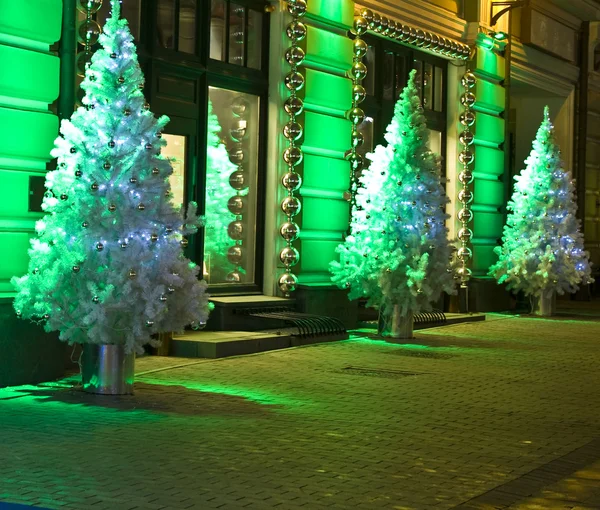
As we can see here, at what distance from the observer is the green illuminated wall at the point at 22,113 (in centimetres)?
1182

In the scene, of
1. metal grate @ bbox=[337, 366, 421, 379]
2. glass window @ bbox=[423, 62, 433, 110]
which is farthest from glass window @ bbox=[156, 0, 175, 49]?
glass window @ bbox=[423, 62, 433, 110]

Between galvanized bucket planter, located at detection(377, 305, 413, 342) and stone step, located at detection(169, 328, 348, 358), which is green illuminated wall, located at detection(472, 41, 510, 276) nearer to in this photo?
galvanized bucket planter, located at detection(377, 305, 413, 342)

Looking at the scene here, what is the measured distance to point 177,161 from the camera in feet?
52.5

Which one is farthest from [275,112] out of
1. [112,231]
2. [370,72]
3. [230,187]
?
[112,231]

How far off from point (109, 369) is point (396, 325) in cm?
697

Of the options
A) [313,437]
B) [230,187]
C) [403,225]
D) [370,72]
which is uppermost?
[370,72]

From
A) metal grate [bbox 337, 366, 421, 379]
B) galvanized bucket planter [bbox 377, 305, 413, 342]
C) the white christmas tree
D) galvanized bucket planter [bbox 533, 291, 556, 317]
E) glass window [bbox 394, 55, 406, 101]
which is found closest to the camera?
the white christmas tree

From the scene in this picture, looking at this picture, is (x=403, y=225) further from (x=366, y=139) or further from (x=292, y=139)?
(x=366, y=139)

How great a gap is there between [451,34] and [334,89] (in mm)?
4580

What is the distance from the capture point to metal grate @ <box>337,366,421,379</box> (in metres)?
13.2

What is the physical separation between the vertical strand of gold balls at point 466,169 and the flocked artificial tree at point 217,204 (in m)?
6.54

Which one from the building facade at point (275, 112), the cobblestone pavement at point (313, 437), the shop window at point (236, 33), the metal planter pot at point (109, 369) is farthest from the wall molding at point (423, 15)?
the metal planter pot at point (109, 369)

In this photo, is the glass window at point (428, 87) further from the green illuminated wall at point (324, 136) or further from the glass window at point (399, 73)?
the green illuminated wall at point (324, 136)

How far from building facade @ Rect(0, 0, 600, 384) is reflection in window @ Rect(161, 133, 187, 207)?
22 millimetres
